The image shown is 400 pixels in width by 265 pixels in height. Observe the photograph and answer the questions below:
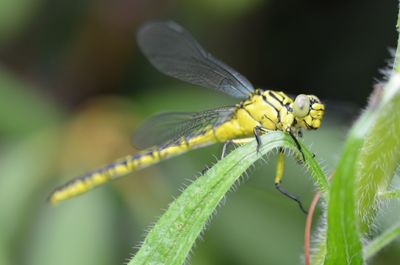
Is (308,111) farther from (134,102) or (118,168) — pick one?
(134,102)

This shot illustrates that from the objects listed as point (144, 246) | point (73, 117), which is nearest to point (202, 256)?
point (73, 117)

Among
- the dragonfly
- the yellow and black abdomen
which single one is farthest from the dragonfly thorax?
the yellow and black abdomen

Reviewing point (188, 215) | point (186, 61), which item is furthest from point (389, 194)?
point (186, 61)

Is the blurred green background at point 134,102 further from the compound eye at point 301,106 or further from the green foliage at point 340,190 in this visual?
the green foliage at point 340,190

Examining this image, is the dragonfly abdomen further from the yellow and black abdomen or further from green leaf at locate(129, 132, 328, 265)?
green leaf at locate(129, 132, 328, 265)

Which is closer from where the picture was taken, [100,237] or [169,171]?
[100,237]

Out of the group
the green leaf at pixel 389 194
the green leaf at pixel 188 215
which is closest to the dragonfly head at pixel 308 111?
the green leaf at pixel 389 194

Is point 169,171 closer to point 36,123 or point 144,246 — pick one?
point 36,123
